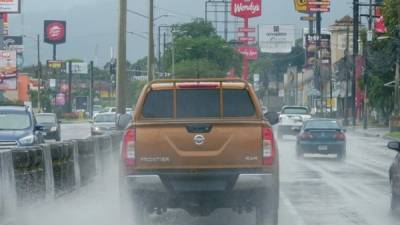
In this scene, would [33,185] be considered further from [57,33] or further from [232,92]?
[57,33]

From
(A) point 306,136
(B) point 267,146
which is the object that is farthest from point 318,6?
(B) point 267,146

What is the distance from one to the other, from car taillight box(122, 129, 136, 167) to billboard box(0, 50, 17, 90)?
7481 centimetres

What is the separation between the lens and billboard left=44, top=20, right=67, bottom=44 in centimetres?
15312

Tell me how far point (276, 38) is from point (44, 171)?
11294 cm

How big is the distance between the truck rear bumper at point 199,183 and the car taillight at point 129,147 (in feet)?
0.70

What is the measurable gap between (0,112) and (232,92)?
51.2ft

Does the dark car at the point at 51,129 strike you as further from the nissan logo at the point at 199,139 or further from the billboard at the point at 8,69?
the billboard at the point at 8,69

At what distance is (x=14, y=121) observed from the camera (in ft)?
95.9

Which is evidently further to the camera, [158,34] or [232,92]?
[158,34]

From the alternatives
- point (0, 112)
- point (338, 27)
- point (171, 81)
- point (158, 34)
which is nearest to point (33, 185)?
point (171, 81)

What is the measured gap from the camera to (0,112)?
Answer: 29500 millimetres

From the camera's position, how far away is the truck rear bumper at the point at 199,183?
46.6 ft

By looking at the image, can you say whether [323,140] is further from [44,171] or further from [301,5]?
[301,5]

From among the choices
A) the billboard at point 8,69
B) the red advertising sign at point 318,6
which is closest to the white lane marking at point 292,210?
the billboard at point 8,69
